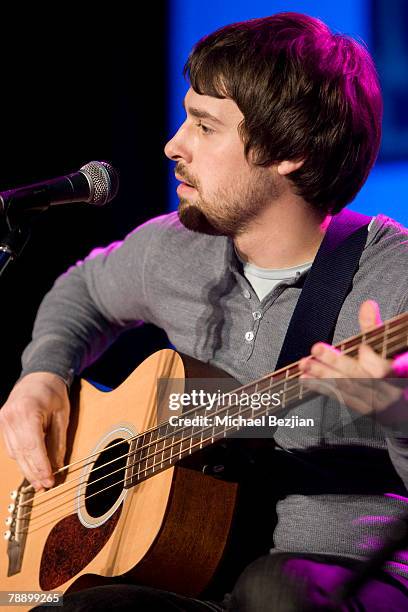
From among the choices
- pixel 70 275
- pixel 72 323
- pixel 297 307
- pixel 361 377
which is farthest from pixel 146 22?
pixel 361 377

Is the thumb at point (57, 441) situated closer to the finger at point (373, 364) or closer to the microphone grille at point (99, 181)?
the microphone grille at point (99, 181)

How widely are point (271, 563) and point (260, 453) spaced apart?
31 cm

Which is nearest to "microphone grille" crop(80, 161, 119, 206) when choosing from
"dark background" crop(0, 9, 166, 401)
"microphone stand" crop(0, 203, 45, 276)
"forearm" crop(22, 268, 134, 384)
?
"microphone stand" crop(0, 203, 45, 276)

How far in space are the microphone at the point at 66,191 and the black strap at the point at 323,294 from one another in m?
0.52

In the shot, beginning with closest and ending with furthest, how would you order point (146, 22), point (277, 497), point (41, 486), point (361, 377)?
point (361, 377), point (277, 497), point (41, 486), point (146, 22)

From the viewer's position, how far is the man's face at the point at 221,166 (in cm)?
191

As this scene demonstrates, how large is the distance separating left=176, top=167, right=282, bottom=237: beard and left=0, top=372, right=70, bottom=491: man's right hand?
0.63 meters

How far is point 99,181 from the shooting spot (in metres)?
1.51

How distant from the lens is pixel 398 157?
7.86ft

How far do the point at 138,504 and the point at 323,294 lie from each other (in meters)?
0.63

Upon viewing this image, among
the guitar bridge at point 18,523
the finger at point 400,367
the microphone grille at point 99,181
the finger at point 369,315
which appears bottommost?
the guitar bridge at point 18,523

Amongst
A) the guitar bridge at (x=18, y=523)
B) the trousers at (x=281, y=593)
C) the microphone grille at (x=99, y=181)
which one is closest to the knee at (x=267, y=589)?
the trousers at (x=281, y=593)

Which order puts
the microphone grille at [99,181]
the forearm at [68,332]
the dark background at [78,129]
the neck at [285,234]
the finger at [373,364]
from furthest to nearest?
1. the dark background at [78,129]
2. the forearm at [68,332]
3. the neck at [285,234]
4. the microphone grille at [99,181]
5. the finger at [373,364]

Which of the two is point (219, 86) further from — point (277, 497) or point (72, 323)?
point (277, 497)
